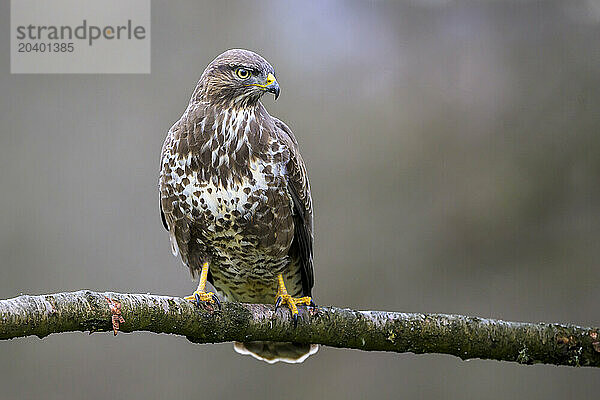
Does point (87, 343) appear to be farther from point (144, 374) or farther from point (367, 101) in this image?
point (367, 101)

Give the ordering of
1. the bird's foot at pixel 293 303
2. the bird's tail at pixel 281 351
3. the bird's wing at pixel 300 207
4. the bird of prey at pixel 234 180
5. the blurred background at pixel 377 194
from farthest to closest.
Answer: the blurred background at pixel 377 194 → the bird's tail at pixel 281 351 → the bird's wing at pixel 300 207 → the bird of prey at pixel 234 180 → the bird's foot at pixel 293 303

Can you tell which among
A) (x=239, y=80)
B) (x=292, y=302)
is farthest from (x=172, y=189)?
(x=292, y=302)

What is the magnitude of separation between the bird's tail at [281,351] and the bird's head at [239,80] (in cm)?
150

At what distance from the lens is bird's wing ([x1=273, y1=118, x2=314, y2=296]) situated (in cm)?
411

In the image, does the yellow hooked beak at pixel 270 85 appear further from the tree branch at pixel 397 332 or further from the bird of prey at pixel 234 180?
the tree branch at pixel 397 332

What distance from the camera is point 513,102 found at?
6500 mm

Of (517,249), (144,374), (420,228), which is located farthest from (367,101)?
(144,374)

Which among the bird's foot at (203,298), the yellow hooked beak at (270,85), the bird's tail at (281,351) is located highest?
the yellow hooked beak at (270,85)

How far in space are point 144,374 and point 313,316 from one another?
3.31 m

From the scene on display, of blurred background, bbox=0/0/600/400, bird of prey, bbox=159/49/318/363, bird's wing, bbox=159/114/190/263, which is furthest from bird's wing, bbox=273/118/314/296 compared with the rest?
blurred background, bbox=0/0/600/400

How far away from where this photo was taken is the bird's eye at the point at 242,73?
13.1 feet

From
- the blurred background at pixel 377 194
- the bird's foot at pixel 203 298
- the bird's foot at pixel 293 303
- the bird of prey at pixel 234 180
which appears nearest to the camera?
the bird's foot at pixel 203 298

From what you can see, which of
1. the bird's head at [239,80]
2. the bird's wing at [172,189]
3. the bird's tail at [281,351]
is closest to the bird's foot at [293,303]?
the bird's wing at [172,189]

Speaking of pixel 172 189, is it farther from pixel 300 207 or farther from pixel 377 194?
pixel 377 194
